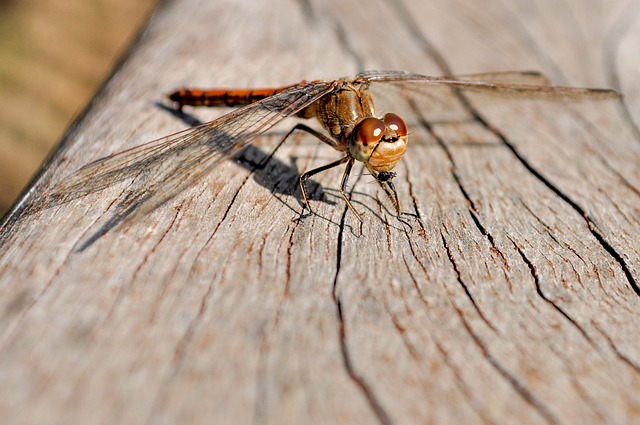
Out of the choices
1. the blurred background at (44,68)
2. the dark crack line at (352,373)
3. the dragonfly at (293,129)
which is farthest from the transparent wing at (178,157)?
the blurred background at (44,68)

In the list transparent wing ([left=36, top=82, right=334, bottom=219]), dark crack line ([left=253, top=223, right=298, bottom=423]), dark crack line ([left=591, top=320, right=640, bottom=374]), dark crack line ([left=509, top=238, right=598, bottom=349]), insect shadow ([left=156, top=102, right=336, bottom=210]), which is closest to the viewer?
dark crack line ([left=253, top=223, right=298, bottom=423])

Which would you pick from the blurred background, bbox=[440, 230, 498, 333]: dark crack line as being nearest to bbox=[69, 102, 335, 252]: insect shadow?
bbox=[440, 230, 498, 333]: dark crack line

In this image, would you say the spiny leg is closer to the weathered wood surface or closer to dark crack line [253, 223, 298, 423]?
the weathered wood surface

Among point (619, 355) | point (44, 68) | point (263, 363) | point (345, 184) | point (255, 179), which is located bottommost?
point (263, 363)

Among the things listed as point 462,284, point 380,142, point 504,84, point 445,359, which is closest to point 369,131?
point 380,142

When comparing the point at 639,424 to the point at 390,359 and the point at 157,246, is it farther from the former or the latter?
the point at 157,246

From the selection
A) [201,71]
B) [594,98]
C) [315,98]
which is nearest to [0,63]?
[201,71]

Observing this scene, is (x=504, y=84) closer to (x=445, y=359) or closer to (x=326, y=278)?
(x=326, y=278)
